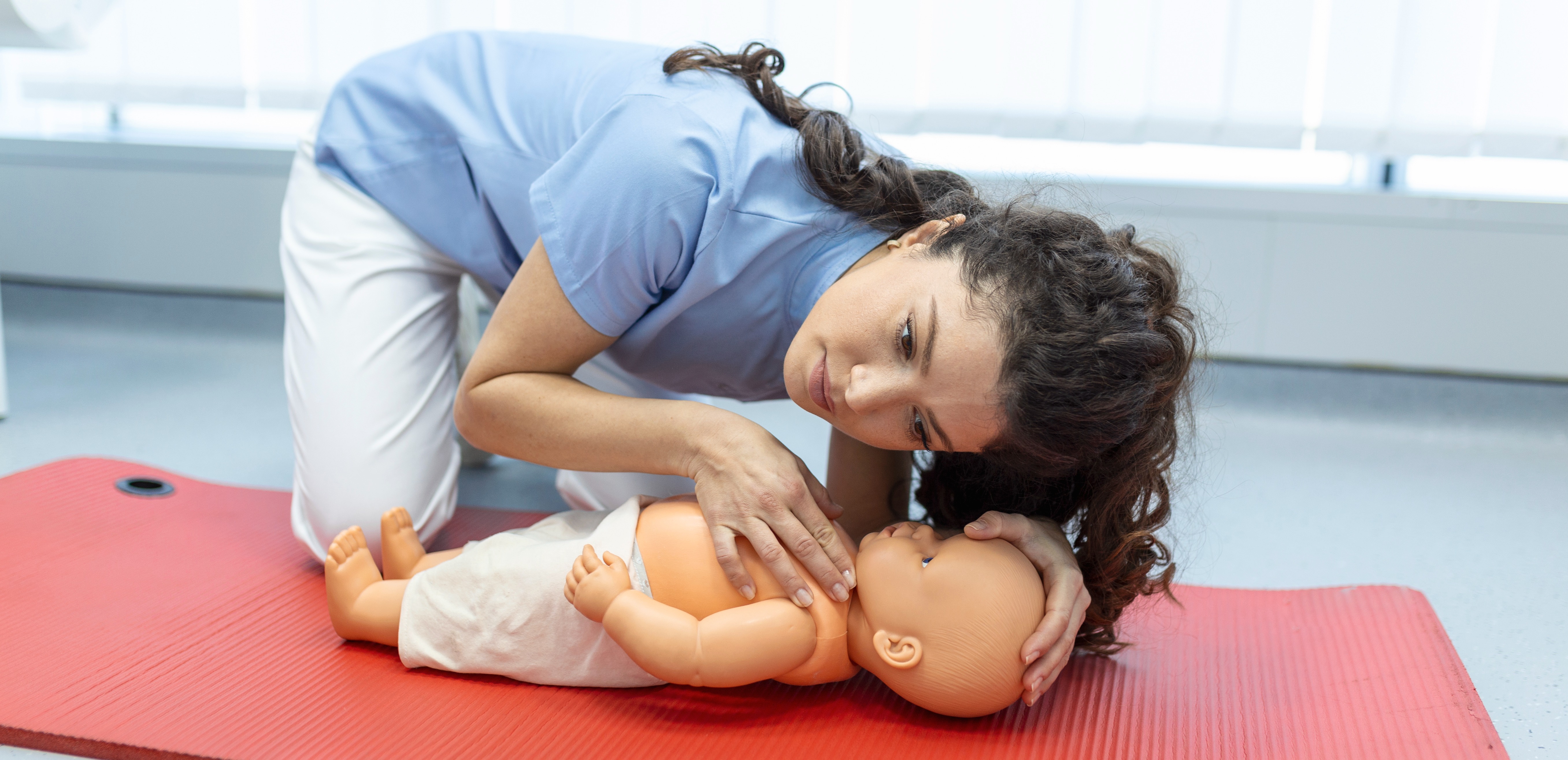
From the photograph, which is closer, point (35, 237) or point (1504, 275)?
point (1504, 275)

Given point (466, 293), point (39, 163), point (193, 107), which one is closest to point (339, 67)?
point (193, 107)

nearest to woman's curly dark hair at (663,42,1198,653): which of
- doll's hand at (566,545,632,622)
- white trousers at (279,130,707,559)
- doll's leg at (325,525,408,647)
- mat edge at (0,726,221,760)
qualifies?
doll's hand at (566,545,632,622)

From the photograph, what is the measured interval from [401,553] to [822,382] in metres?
0.55

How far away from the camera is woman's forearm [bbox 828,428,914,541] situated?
53.2 inches

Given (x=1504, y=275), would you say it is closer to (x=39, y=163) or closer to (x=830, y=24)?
(x=830, y=24)

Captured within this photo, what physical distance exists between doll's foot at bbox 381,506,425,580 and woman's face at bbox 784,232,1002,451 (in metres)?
0.50

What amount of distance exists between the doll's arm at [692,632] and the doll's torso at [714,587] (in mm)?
18

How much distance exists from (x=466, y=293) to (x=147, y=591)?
719 mm

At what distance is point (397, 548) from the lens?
1.26 m

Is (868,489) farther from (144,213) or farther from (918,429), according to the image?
(144,213)

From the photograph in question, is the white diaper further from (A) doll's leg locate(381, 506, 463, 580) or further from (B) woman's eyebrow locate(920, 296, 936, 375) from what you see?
(B) woman's eyebrow locate(920, 296, 936, 375)

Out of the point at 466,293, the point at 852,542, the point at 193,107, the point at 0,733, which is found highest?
the point at 193,107

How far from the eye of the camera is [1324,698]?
1.13 metres

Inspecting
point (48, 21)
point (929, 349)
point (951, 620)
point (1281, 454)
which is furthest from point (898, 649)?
point (48, 21)
